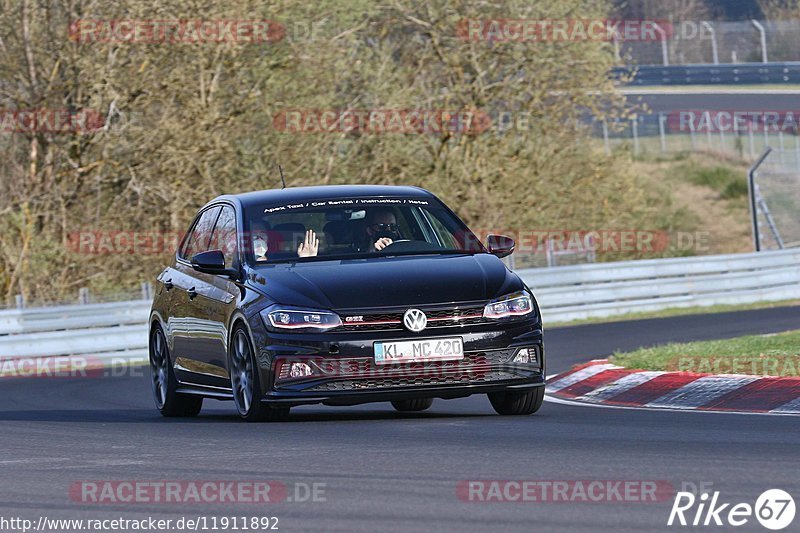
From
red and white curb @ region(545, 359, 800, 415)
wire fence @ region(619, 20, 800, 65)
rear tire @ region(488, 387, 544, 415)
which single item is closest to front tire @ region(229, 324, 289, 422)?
rear tire @ region(488, 387, 544, 415)

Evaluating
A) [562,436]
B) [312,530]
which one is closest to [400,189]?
[562,436]

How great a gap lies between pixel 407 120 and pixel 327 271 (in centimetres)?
1985

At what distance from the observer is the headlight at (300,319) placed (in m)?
9.75

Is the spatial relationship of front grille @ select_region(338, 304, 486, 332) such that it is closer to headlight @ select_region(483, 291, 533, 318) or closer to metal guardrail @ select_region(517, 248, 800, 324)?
headlight @ select_region(483, 291, 533, 318)

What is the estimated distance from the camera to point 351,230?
11.1 m

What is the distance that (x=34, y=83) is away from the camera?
26234mm

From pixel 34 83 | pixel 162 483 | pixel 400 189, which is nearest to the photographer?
pixel 162 483

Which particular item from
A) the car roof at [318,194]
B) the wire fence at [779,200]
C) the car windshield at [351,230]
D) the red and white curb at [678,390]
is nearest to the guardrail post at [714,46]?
the wire fence at [779,200]

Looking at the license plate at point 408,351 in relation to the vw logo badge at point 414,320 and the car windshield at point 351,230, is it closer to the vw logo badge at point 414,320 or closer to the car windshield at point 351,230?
the vw logo badge at point 414,320

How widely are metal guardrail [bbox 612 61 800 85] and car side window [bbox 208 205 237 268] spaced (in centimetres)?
5108

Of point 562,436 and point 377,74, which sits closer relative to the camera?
point 562,436

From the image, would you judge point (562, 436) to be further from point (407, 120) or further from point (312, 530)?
point (407, 120)

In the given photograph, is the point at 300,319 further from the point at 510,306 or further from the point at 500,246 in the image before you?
the point at 500,246

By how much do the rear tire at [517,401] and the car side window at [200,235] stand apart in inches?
104
